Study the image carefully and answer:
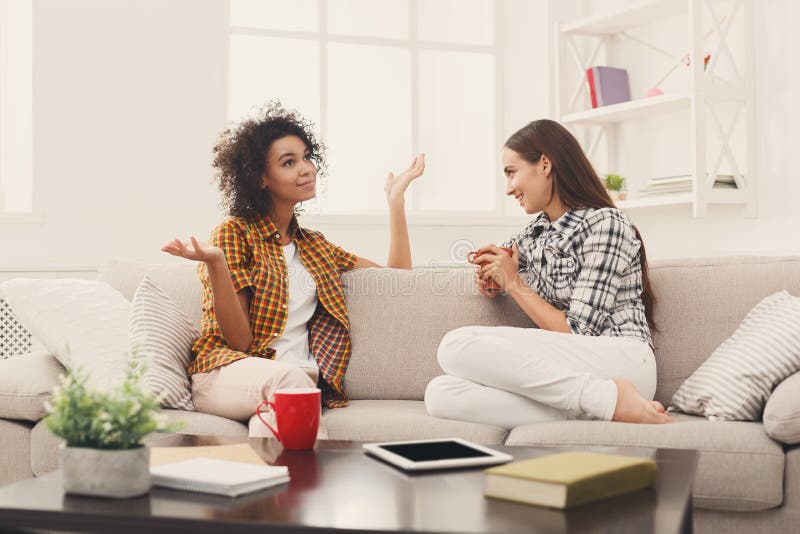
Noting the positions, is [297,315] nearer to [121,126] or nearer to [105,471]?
[105,471]

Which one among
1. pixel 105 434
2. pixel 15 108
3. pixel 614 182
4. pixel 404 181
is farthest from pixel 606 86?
Answer: pixel 105 434

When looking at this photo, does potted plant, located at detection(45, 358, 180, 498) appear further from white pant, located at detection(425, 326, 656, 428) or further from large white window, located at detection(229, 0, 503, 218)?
large white window, located at detection(229, 0, 503, 218)

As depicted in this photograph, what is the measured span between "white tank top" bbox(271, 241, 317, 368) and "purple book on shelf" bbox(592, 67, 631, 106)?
191 cm

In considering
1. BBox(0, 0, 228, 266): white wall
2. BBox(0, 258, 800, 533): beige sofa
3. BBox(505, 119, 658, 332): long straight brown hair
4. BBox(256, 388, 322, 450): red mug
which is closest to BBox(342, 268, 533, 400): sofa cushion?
BBox(0, 258, 800, 533): beige sofa

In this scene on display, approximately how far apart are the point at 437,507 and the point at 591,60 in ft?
10.6

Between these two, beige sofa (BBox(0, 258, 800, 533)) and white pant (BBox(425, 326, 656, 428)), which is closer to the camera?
beige sofa (BBox(0, 258, 800, 533))

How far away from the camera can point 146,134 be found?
3.47m

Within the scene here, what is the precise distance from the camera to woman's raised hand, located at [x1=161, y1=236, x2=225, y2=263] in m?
2.01

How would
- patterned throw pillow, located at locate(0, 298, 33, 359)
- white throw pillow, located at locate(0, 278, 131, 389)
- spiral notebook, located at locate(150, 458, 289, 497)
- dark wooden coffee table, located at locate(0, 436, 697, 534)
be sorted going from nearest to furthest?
dark wooden coffee table, located at locate(0, 436, 697, 534) < spiral notebook, located at locate(150, 458, 289, 497) < white throw pillow, located at locate(0, 278, 131, 389) < patterned throw pillow, located at locate(0, 298, 33, 359)

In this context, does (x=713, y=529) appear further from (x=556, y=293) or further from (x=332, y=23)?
(x=332, y=23)

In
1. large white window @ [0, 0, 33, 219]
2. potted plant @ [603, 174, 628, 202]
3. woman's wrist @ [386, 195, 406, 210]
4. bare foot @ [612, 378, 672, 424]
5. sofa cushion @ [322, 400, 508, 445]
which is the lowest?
sofa cushion @ [322, 400, 508, 445]

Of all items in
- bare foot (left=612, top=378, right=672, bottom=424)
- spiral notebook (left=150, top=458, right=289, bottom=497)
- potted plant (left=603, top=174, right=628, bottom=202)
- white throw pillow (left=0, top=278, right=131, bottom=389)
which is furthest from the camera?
potted plant (left=603, top=174, right=628, bottom=202)

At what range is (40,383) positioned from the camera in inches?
81.4

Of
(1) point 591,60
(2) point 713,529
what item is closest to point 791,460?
(2) point 713,529
